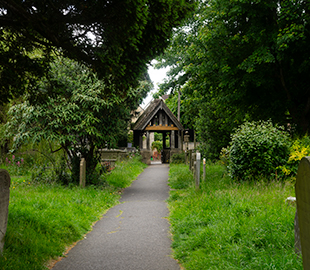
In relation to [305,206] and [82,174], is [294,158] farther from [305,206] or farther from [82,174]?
[305,206]

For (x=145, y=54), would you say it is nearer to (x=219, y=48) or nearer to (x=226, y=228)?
(x=226, y=228)

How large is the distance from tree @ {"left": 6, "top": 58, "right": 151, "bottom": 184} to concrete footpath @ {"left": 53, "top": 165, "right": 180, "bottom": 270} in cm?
284

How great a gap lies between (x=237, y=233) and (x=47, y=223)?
3.42m

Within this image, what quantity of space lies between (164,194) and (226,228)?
19.4 feet

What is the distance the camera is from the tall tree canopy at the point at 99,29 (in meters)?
4.25

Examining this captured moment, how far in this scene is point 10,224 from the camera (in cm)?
485

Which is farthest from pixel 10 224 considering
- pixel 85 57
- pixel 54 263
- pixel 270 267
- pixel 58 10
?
pixel 270 267

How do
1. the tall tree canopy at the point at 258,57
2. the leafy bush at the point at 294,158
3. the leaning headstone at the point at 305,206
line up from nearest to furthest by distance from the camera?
1. the leaning headstone at the point at 305,206
2. the leafy bush at the point at 294,158
3. the tall tree canopy at the point at 258,57

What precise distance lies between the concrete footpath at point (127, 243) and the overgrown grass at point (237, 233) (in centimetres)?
30

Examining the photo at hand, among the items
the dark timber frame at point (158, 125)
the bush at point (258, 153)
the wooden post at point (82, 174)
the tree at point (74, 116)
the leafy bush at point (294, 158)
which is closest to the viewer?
the leafy bush at point (294, 158)

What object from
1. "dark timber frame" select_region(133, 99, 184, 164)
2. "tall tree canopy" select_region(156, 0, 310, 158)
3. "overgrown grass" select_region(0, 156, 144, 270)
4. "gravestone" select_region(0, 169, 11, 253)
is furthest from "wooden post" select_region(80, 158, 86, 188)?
"dark timber frame" select_region(133, 99, 184, 164)

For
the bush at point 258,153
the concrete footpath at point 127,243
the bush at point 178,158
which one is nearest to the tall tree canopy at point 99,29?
the concrete footpath at point 127,243

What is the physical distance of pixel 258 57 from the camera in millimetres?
10375

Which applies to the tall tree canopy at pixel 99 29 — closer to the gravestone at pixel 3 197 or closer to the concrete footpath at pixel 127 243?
the gravestone at pixel 3 197
